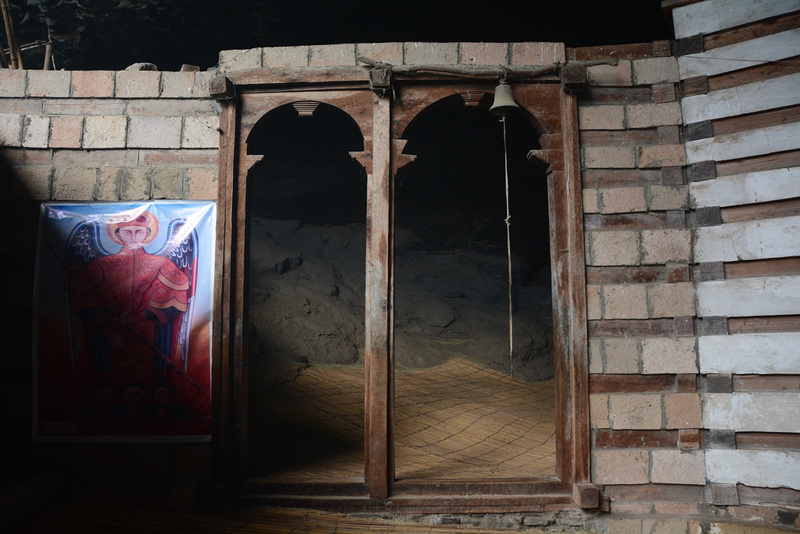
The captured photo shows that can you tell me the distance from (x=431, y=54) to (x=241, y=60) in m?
1.66

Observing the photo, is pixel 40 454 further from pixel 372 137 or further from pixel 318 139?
pixel 318 139

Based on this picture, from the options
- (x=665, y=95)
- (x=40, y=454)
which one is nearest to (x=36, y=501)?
(x=40, y=454)

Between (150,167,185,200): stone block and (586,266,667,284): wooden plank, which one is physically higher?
(150,167,185,200): stone block

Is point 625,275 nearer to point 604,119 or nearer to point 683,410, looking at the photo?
point 683,410

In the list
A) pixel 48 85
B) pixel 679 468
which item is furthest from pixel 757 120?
pixel 48 85

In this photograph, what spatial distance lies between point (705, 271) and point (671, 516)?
6.36 feet

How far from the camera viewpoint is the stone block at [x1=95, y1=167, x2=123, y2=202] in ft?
13.6

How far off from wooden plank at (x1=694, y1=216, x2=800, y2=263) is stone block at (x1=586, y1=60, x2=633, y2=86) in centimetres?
140

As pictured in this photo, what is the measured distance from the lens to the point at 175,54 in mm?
9102

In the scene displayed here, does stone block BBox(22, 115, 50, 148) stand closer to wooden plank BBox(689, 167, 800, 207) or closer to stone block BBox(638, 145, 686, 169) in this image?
stone block BBox(638, 145, 686, 169)

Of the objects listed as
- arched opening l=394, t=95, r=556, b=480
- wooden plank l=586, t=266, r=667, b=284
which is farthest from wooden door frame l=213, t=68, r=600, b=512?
arched opening l=394, t=95, r=556, b=480

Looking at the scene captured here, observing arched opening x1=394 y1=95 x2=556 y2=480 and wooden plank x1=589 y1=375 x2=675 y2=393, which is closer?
wooden plank x1=589 y1=375 x2=675 y2=393

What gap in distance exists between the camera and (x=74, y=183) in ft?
13.7

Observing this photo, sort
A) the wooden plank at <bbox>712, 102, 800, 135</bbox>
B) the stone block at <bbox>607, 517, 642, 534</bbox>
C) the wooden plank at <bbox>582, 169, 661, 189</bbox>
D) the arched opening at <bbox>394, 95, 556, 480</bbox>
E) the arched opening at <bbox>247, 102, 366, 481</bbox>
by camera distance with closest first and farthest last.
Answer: the stone block at <bbox>607, 517, 642, 534</bbox>, the wooden plank at <bbox>712, 102, 800, 135</bbox>, the wooden plank at <bbox>582, 169, 661, 189</bbox>, the arched opening at <bbox>247, 102, 366, 481</bbox>, the arched opening at <bbox>394, 95, 556, 480</bbox>
